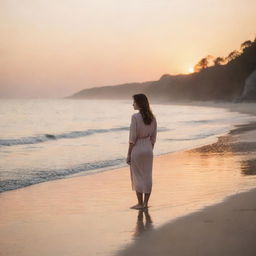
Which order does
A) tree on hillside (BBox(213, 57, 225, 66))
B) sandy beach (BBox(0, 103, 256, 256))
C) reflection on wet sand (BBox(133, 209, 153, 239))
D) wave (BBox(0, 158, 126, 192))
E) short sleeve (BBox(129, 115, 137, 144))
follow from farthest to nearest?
tree on hillside (BBox(213, 57, 225, 66))
wave (BBox(0, 158, 126, 192))
short sleeve (BBox(129, 115, 137, 144))
reflection on wet sand (BBox(133, 209, 153, 239))
sandy beach (BBox(0, 103, 256, 256))

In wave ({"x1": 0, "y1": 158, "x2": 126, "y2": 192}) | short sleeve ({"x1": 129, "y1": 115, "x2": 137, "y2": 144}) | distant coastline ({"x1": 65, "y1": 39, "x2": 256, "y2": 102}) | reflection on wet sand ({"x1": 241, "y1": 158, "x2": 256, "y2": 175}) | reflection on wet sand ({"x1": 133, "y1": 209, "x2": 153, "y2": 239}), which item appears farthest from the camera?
distant coastline ({"x1": 65, "y1": 39, "x2": 256, "y2": 102})

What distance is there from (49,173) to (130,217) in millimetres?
5252

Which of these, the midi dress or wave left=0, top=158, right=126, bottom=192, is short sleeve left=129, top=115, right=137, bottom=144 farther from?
wave left=0, top=158, right=126, bottom=192

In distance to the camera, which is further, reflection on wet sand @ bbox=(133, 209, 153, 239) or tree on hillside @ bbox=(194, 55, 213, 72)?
tree on hillside @ bbox=(194, 55, 213, 72)

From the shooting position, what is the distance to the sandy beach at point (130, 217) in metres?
4.95

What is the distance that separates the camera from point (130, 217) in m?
6.46

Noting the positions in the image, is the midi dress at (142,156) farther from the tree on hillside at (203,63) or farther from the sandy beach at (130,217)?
the tree on hillside at (203,63)

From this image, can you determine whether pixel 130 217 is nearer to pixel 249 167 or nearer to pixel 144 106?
pixel 144 106

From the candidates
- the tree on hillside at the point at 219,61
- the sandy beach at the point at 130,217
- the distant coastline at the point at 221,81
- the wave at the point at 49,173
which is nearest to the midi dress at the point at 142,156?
the sandy beach at the point at 130,217

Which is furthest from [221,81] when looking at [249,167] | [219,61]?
[249,167]

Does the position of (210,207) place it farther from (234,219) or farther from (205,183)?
(205,183)

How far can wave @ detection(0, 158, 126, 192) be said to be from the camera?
9.73m

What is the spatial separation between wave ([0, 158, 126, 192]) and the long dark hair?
377 cm

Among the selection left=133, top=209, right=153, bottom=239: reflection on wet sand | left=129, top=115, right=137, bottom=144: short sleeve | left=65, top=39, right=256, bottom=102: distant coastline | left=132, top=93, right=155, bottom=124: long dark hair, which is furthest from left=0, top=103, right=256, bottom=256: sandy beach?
left=65, top=39, right=256, bottom=102: distant coastline
